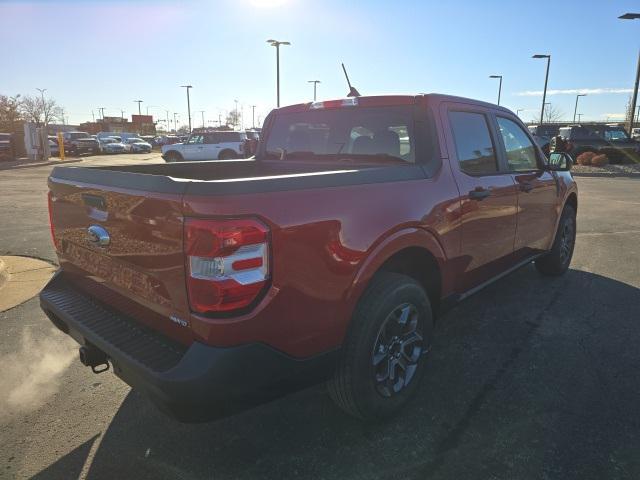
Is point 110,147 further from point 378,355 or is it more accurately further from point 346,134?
point 378,355

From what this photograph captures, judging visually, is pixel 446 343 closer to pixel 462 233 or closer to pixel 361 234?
pixel 462 233

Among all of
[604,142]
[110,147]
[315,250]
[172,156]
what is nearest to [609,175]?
[604,142]

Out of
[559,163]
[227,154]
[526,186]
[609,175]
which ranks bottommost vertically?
[609,175]

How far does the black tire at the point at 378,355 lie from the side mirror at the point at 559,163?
101 inches

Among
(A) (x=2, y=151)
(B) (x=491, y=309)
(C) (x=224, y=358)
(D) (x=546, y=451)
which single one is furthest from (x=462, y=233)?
(A) (x=2, y=151)

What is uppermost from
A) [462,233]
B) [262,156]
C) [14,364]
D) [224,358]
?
[262,156]

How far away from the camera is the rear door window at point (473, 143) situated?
10.6ft

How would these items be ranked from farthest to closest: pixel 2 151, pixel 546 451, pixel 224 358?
pixel 2 151, pixel 546 451, pixel 224 358

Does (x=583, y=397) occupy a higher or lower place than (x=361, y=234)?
lower

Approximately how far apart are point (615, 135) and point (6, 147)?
35.1 metres

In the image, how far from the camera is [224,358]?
6.08ft

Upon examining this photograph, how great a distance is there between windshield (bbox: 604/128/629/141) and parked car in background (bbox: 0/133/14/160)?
3440cm

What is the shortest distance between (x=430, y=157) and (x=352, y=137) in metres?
0.72

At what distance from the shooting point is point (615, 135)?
2472 centimetres
